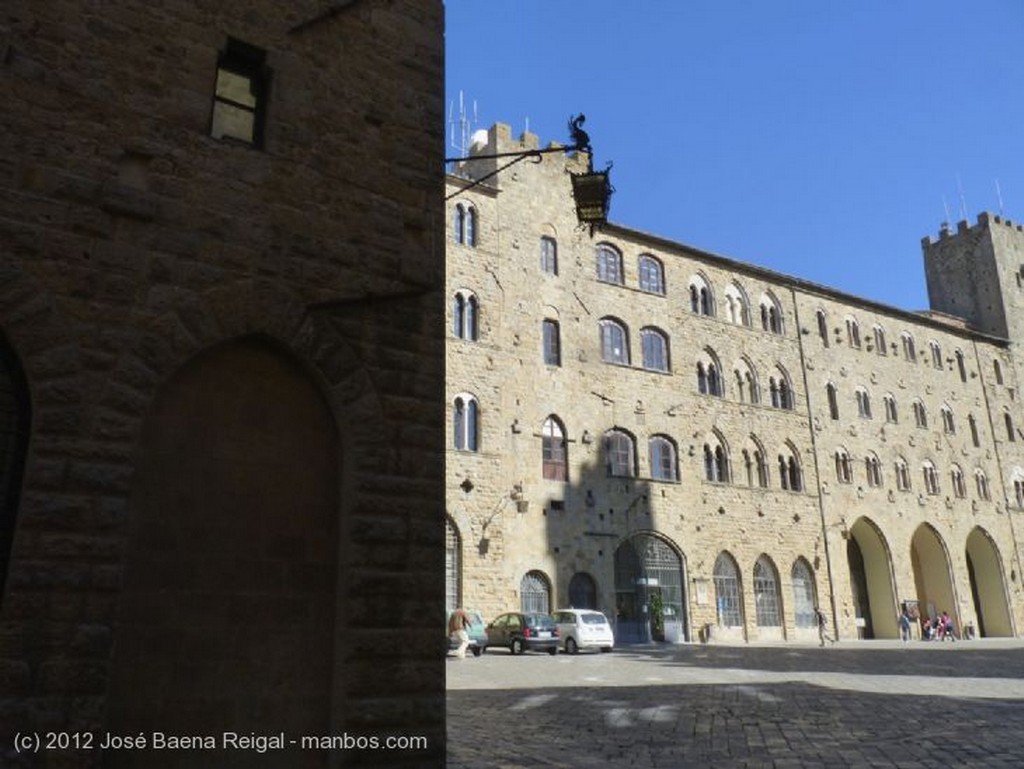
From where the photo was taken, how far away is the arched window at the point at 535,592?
1011 inches

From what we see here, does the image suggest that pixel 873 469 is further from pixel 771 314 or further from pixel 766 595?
pixel 766 595

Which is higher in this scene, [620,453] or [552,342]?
[552,342]

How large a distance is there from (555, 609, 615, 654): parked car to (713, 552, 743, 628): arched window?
743 centimetres

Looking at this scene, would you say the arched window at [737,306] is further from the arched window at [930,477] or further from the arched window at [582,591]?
the arched window at [582,591]

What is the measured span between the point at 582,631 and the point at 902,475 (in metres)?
20.7

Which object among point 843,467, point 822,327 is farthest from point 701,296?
point 843,467

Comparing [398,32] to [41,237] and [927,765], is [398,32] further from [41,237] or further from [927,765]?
[927,765]

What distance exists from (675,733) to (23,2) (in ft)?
27.7

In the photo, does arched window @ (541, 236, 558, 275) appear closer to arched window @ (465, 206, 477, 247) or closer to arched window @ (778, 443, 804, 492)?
arched window @ (465, 206, 477, 247)

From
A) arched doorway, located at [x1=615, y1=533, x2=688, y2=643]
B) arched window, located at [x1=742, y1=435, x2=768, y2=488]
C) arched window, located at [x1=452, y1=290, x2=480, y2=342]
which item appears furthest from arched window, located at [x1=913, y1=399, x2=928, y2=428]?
arched window, located at [x1=452, y1=290, x2=480, y2=342]

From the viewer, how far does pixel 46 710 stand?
441 centimetres

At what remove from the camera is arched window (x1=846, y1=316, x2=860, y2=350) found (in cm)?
3681

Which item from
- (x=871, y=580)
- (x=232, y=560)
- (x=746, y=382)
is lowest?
(x=232, y=560)

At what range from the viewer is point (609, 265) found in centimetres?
3103
